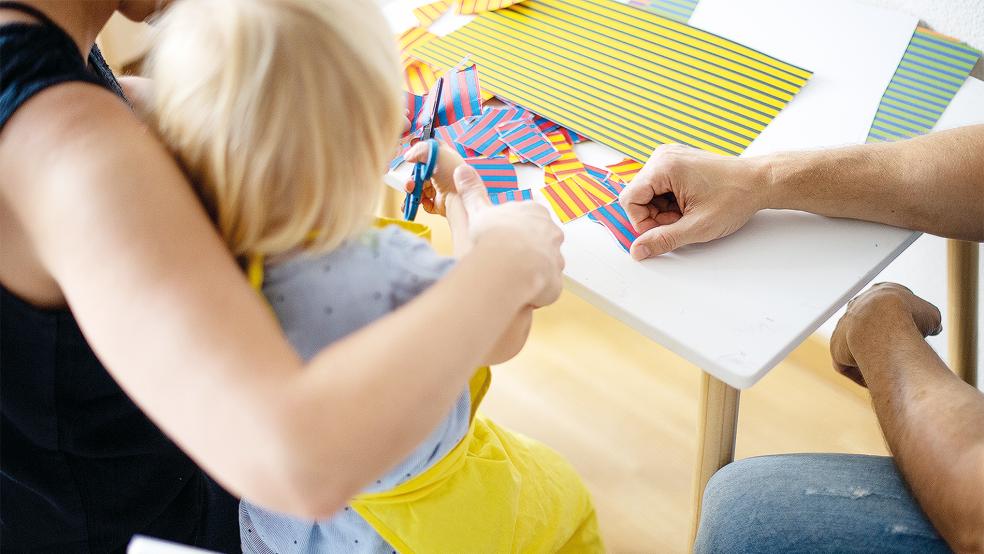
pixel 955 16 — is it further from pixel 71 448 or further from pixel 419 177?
pixel 71 448

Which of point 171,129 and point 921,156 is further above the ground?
point 171,129

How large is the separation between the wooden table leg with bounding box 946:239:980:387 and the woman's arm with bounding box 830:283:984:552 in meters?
0.10

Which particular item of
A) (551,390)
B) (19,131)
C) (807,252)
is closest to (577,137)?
(807,252)

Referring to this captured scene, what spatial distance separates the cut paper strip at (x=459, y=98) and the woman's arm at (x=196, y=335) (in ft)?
1.66

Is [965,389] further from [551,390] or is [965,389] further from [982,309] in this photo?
[551,390]

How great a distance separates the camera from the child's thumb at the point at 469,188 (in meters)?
0.89

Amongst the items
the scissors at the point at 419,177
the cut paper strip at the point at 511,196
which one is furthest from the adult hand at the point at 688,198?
the scissors at the point at 419,177

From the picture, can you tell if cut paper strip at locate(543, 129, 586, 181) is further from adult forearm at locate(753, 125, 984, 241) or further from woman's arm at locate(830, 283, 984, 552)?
woman's arm at locate(830, 283, 984, 552)

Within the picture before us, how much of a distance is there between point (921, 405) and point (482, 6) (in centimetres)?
80

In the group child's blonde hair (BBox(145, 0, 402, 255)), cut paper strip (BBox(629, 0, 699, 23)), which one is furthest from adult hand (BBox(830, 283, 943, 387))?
child's blonde hair (BBox(145, 0, 402, 255))

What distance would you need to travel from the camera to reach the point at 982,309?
4.96 ft

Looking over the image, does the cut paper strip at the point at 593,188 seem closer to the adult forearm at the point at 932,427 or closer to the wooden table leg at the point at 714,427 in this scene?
the wooden table leg at the point at 714,427

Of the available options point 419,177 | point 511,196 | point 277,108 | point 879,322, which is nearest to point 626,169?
point 511,196

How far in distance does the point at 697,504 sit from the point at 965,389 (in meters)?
0.37
